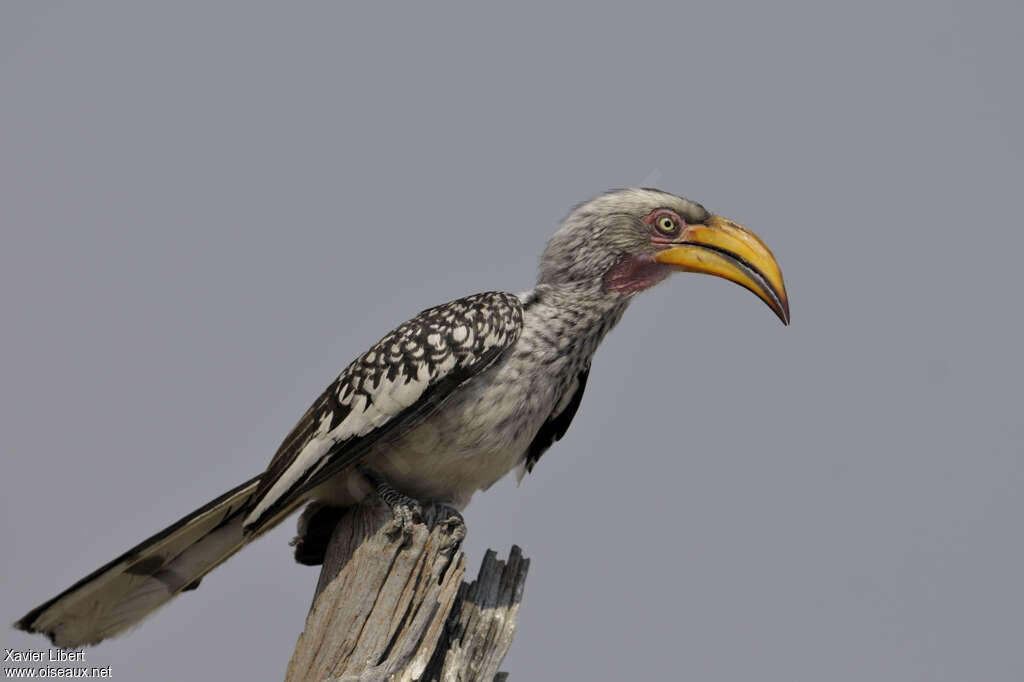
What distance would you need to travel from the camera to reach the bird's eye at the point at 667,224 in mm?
4816

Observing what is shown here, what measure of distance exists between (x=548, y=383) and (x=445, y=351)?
50 centimetres

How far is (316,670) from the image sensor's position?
3.58m

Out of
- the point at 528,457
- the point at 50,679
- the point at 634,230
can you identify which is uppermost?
the point at 634,230

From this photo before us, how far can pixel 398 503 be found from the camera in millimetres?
4102

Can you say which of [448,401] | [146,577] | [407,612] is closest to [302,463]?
[448,401]

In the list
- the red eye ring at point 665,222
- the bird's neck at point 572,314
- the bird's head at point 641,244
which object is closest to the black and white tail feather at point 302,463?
the bird's neck at point 572,314

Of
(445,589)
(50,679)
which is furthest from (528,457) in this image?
(50,679)

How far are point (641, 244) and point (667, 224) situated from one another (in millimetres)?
157

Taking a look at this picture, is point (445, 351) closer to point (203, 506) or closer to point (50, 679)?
point (203, 506)

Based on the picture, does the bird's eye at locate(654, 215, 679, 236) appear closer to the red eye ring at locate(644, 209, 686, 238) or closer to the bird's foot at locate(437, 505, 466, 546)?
the red eye ring at locate(644, 209, 686, 238)

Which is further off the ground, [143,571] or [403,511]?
[403,511]

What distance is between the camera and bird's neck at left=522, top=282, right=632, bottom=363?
4.51 m

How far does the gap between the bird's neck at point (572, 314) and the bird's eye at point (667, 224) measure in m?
0.37

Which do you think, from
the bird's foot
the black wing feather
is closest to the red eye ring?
the black wing feather
